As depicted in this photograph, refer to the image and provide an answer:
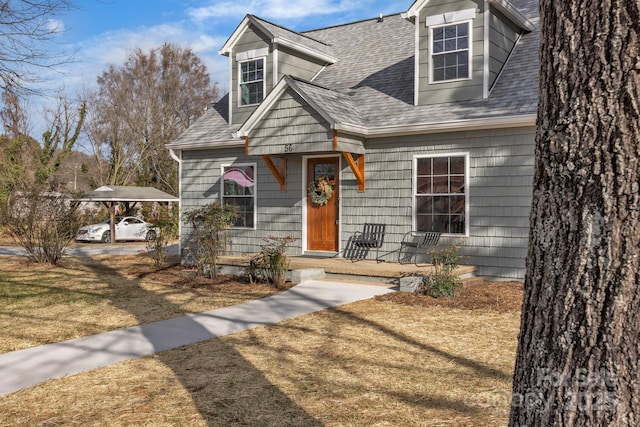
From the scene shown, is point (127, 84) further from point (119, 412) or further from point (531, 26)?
point (119, 412)

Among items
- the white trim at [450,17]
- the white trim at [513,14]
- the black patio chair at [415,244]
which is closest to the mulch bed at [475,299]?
the black patio chair at [415,244]

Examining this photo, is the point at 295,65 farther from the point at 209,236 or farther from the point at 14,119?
the point at 14,119

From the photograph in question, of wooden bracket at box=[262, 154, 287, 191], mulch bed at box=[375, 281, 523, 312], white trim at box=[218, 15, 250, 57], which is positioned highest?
white trim at box=[218, 15, 250, 57]

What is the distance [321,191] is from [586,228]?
10.6m

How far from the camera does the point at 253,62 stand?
14148 mm

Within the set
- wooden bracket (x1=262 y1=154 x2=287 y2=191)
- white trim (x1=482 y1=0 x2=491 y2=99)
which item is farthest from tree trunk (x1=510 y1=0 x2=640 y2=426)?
wooden bracket (x1=262 y1=154 x2=287 y2=191)

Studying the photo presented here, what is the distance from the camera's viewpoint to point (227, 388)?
460 centimetres

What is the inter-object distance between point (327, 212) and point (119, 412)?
28.9ft

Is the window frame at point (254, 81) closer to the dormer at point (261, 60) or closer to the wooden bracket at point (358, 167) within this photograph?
the dormer at point (261, 60)

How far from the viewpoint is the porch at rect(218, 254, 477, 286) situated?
10.1m

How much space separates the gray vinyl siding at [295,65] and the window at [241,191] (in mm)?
2397

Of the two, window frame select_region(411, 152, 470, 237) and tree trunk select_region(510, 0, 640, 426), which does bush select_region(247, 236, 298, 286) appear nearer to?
window frame select_region(411, 152, 470, 237)

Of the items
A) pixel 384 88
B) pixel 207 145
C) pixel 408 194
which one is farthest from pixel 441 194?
pixel 207 145

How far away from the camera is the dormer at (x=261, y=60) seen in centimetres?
1373
